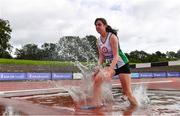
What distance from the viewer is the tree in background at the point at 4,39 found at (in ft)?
222

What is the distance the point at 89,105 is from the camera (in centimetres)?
625

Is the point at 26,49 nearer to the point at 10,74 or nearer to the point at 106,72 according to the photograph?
the point at 10,74

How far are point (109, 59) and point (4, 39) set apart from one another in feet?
210

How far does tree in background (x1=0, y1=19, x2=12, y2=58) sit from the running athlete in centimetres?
6282

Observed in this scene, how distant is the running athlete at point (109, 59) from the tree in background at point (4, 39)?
62.8 m

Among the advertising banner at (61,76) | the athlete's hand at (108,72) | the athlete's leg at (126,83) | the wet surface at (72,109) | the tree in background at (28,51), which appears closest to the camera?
the wet surface at (72,109)

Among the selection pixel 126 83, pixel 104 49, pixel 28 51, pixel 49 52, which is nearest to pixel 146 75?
pixel 49 52

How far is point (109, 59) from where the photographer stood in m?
6.59

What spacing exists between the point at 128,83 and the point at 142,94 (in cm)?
155

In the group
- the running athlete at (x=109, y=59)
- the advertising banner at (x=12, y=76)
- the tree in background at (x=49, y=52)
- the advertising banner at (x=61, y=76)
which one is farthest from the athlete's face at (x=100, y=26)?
the tree in background at (x=49, y=52)

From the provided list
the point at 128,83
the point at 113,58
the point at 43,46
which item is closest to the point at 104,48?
the point at 113,58

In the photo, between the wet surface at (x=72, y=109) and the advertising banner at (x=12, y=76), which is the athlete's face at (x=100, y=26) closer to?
the wet surface at (x=72, y=109)

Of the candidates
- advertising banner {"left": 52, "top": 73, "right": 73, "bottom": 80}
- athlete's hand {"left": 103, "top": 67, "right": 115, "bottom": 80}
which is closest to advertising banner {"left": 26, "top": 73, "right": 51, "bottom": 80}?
advertising banner {"left": 52, "top": 73, "right": 73, "bottom": 80}

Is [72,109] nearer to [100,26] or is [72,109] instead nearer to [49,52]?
[100,26]
